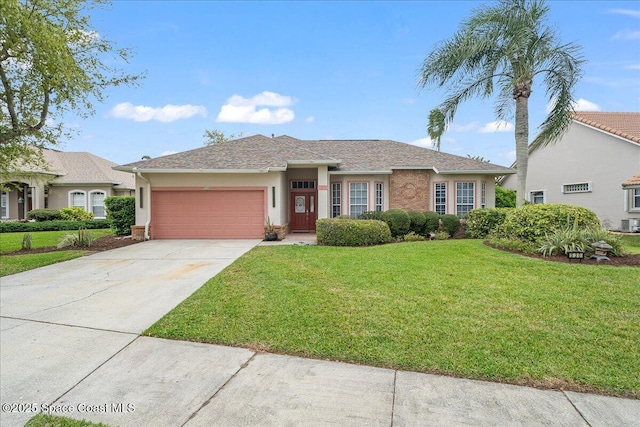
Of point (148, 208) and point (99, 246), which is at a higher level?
point (148, 208)

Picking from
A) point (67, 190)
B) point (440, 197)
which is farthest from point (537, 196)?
point (67, 190)

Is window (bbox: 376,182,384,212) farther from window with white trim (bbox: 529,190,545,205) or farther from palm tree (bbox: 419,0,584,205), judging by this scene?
window with white trim (bbox: 529,190,545,205)

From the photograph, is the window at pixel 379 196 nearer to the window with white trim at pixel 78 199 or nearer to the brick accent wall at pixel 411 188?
the brick accent wall at pixel 411 188

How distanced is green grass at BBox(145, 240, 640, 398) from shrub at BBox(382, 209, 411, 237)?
540 cm

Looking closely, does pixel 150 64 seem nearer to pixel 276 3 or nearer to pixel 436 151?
pixel 276 3

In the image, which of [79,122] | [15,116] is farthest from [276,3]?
[15,116]

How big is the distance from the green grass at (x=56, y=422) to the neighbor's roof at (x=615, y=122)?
72.3 ft

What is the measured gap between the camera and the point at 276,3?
42.1 ft

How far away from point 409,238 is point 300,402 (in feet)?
35.0

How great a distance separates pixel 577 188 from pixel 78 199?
31.4 meters

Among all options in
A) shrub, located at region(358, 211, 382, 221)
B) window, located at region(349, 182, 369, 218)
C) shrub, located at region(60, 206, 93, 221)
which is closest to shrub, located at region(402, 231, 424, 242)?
shrub, located at region(358, 211, 382, 221)

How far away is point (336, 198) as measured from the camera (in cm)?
1603

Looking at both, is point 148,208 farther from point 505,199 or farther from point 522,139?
point 505,199

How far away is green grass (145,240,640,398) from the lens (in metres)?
3.73
